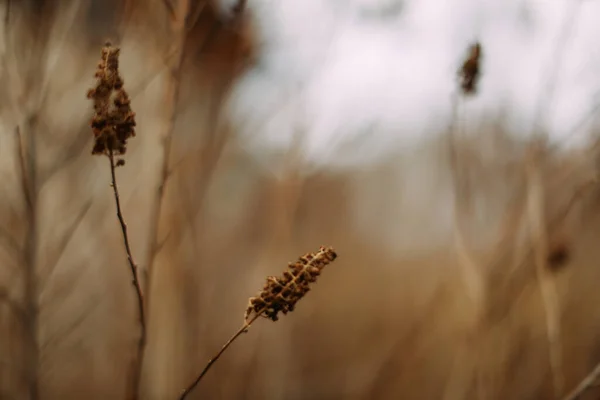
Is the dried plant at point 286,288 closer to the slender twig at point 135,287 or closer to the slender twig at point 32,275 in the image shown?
the slender twig at point 135,287

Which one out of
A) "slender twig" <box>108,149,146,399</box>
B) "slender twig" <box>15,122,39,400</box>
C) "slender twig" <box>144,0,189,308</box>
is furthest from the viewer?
"slender twig" <box>15,122,39,400</box>

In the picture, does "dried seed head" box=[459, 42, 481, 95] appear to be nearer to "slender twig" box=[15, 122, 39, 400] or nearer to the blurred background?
the blurred background

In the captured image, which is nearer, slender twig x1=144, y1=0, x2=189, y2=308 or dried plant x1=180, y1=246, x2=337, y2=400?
dried plant x1=180, y1=246, x2=337, y2=400

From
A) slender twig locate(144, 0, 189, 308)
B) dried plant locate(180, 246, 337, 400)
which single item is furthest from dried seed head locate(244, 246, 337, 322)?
slender twig locate(144, 0, 189, 308)

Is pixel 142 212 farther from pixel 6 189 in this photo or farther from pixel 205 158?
pixel 205 158

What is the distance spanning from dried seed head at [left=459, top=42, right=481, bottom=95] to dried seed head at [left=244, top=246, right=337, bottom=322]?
615 mm

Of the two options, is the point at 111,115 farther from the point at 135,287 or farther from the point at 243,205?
the point at 243,205

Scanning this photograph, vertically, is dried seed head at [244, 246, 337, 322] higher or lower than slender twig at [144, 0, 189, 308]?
lower

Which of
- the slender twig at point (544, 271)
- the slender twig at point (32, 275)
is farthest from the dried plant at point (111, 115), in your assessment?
the slender twig at point (544, 271)

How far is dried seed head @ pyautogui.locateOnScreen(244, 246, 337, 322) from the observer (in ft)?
2.17

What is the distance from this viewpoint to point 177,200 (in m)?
1.42

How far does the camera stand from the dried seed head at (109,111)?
64cm

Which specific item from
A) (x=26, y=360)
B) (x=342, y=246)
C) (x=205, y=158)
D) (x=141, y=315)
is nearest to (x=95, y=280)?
(x=26, y=360)

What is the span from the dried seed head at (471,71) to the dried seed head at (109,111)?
72 centimetres
